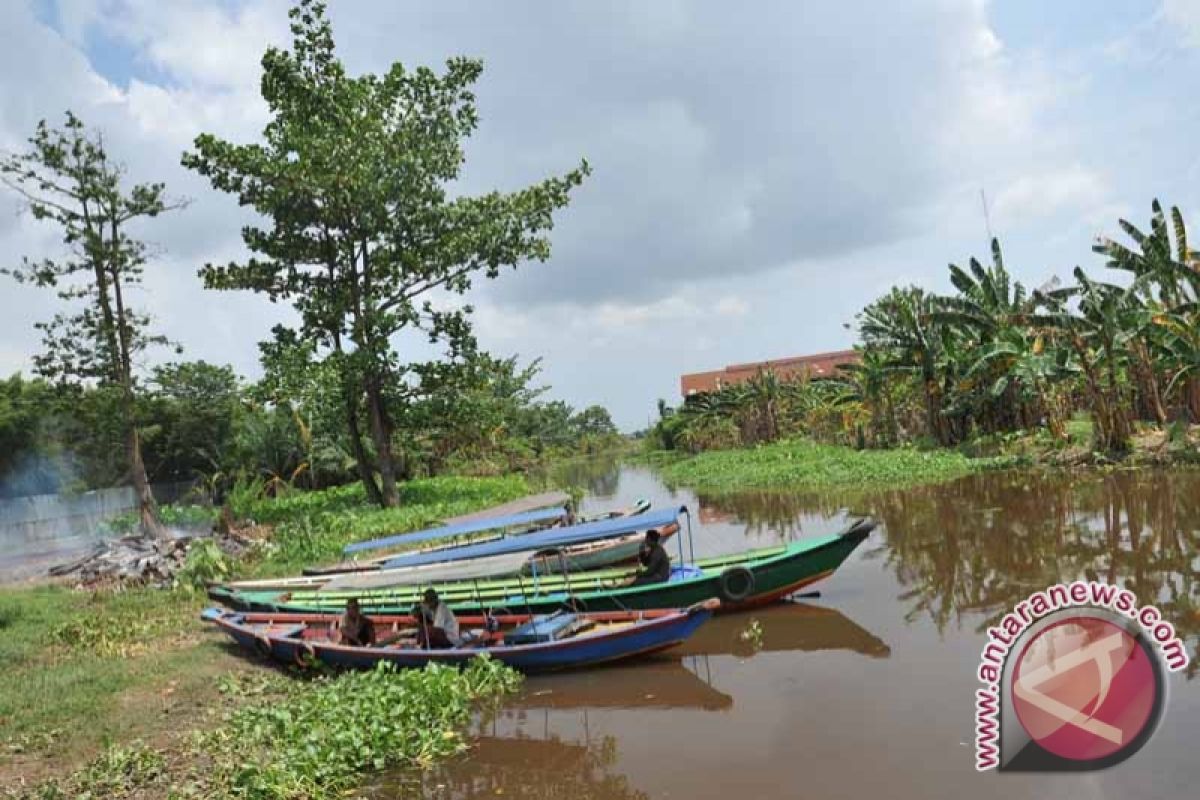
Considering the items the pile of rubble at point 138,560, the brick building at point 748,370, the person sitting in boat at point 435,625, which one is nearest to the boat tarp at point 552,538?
the person sitting in boat at point 435,625

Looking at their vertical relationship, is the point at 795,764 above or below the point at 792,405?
below

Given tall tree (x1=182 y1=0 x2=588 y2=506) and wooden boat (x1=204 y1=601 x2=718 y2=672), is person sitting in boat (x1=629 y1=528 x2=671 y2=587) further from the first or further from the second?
tall tree (x1=182 y1=0 x2=588 y2=506)

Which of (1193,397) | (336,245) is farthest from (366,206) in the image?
(1193,397)

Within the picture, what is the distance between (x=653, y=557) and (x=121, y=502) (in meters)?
28.3

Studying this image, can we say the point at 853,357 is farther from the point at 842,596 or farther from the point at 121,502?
the point at 842,596

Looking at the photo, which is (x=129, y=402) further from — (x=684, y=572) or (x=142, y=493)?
(x=684, y=572)

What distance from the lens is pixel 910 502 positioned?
20.8 m

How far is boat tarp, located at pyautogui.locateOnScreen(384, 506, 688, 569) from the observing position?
11.7m

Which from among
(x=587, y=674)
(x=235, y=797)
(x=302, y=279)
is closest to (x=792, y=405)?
(x=302, y=279)

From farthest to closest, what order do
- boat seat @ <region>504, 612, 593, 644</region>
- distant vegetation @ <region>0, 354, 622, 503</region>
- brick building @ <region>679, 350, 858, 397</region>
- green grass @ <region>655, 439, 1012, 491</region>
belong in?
1. brick building @ <region>679, 350, 858, 397</region>
2. distant vegetation @ <region>0, 354, 622, 503</region>
3. green grass @ <region>655, 439, 1012, 491</region>
4. boat seat @ <region>504, 612, 593, 644</region>

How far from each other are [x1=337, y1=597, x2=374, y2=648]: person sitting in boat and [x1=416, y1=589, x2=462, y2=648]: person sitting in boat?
65 centimetres

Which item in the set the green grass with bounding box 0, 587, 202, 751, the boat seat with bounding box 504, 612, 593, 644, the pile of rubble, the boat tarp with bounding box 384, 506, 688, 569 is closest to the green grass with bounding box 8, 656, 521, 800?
the boat seat with bounding box 504, 612, 593, 644

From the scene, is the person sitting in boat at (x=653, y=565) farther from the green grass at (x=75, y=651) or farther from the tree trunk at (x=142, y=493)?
the tree trunk at (x=142, y=493)

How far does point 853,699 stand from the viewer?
796 centimetres
